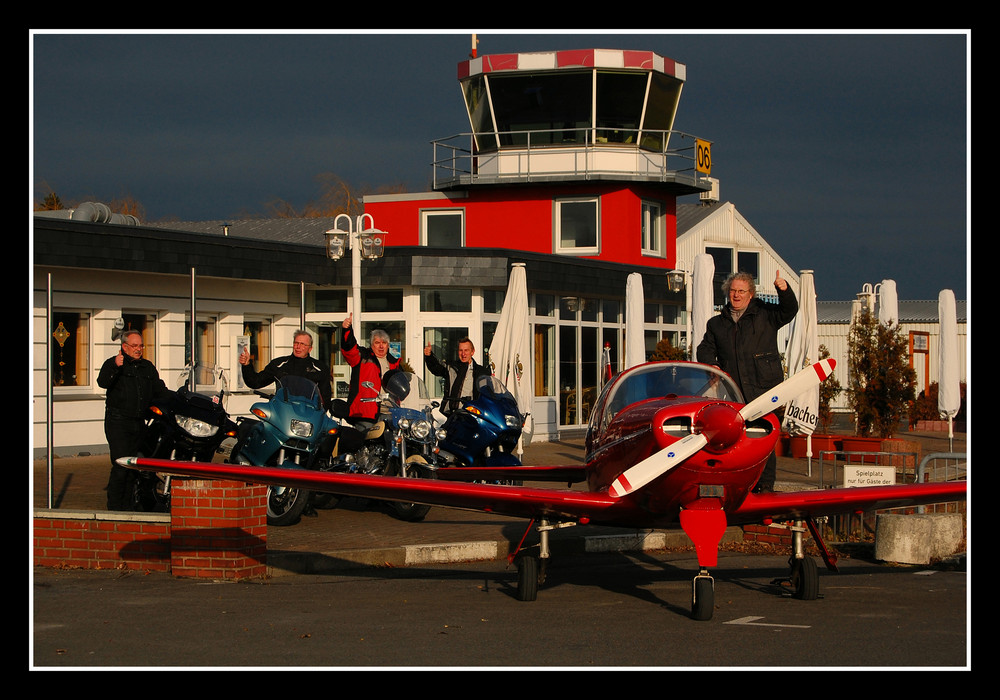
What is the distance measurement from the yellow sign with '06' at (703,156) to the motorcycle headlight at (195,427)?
24.9 m

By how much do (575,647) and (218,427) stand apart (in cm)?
528

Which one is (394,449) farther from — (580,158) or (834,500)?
(580,158)

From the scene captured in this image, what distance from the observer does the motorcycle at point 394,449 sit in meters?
11.0

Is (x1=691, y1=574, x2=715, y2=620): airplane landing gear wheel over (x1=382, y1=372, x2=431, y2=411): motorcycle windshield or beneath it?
beneath

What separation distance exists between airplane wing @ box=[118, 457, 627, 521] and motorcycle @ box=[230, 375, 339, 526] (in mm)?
2822

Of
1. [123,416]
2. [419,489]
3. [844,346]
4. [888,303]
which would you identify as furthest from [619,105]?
[419,489]

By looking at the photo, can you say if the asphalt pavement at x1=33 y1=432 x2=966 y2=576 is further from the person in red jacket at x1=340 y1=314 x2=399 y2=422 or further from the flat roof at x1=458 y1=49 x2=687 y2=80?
the flat roof at x1=458 y1=49 x2=687 y2=80

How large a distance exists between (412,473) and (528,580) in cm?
347

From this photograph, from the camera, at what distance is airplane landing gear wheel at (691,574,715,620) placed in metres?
6.80

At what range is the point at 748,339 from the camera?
8.29 m

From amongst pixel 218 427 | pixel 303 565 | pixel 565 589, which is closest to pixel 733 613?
pixel 565 589

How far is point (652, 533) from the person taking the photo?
10.8m

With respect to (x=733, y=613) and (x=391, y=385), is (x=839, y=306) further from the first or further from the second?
(x=733, y=613)

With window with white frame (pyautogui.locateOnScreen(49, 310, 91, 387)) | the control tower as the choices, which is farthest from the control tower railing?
window with white frame (pyautogui.locateOnScreen(49, 310, 91, 387))
